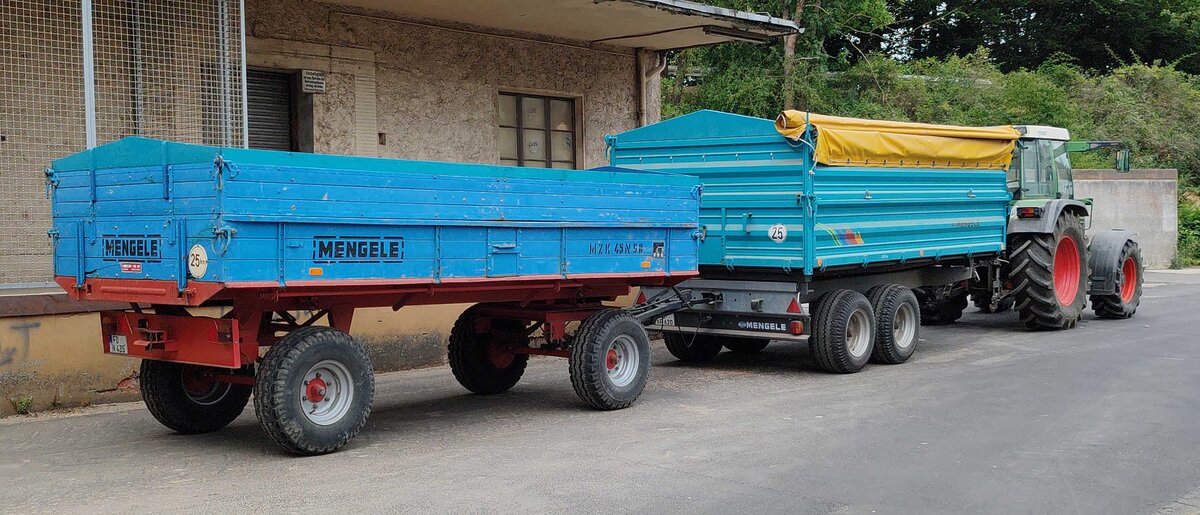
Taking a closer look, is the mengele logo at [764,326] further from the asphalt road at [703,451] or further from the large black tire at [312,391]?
the large black tire at [312,391]

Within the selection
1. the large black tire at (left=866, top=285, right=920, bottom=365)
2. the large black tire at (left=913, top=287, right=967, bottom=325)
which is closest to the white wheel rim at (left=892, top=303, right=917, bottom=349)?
the large black tire at (left=866, top=285, right=920, bottom=365)

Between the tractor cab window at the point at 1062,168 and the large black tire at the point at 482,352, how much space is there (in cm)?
884

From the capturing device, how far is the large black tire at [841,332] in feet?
35.8

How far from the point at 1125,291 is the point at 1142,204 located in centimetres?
992

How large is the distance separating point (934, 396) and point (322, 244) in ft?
17.7

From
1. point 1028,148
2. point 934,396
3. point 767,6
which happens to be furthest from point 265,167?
point 767,6

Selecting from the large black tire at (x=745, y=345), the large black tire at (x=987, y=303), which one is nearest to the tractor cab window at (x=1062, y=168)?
the large black tire at (x=987, y=303)

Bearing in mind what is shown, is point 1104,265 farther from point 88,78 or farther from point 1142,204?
point 88,78

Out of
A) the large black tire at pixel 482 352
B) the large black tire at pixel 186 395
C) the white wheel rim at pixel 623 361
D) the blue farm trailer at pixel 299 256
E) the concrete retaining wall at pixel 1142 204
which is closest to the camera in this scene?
the blue farm trailer at pixel 299 256

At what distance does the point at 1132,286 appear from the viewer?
15906mm

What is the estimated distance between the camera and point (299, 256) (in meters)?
7.01

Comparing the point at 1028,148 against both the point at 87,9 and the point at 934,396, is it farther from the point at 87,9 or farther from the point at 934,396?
the point at 87,9

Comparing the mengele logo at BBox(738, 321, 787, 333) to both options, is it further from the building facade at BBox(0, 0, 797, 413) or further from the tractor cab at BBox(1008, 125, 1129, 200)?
the tractor cab at BBox(1008, 125, 1129, 200)

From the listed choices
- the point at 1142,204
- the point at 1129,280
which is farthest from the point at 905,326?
the point at 1142,204
